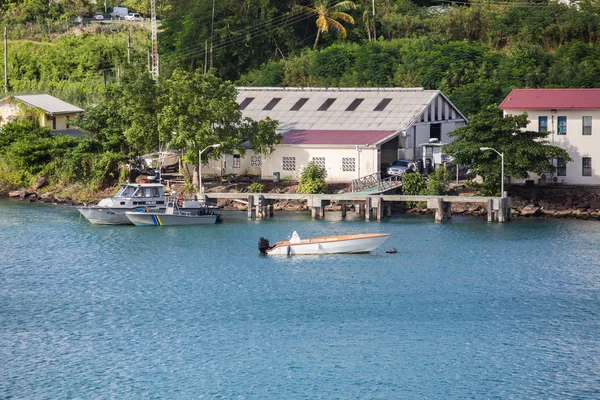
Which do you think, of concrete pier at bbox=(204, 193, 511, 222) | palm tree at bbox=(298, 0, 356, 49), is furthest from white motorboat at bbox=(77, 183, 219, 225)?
palm tree at bbox=(298, 0, 356, 49)

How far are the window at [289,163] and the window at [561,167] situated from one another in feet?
60.5

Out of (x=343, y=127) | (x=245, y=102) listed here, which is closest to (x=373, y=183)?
(x=343, y=127)

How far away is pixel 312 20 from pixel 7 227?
1900 inches

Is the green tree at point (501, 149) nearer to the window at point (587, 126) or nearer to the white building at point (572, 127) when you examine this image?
the white building at point (572, 127)

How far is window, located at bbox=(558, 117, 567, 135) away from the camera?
7769cm

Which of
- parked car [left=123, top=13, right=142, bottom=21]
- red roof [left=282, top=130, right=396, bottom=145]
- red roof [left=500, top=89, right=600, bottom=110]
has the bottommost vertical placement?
red roof [left=282, top=130, right=396, bottom=145]

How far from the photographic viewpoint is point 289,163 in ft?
268

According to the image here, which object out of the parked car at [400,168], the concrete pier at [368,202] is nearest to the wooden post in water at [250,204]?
the concrete pier at [368,202]

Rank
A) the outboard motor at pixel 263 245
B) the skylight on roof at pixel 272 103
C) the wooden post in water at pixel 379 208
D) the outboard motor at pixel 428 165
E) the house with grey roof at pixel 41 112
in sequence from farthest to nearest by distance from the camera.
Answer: the house with grey roof at pixel 41 112 < the skylight on roof at pixel 272 103 < the outboard motor at pixel 428 165 < the wooden post in water at pixel 379 208 < the outboard motor at pixel 263 245

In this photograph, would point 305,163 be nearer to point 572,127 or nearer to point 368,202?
point 368,202

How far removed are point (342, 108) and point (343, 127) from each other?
132 inches

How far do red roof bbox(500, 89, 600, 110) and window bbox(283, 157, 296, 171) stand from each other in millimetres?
15167

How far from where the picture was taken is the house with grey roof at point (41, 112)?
3789 inches

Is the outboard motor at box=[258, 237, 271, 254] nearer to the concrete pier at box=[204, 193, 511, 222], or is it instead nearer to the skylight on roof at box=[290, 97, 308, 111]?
the concrete pier at box=[204, 193, 511, 222]
